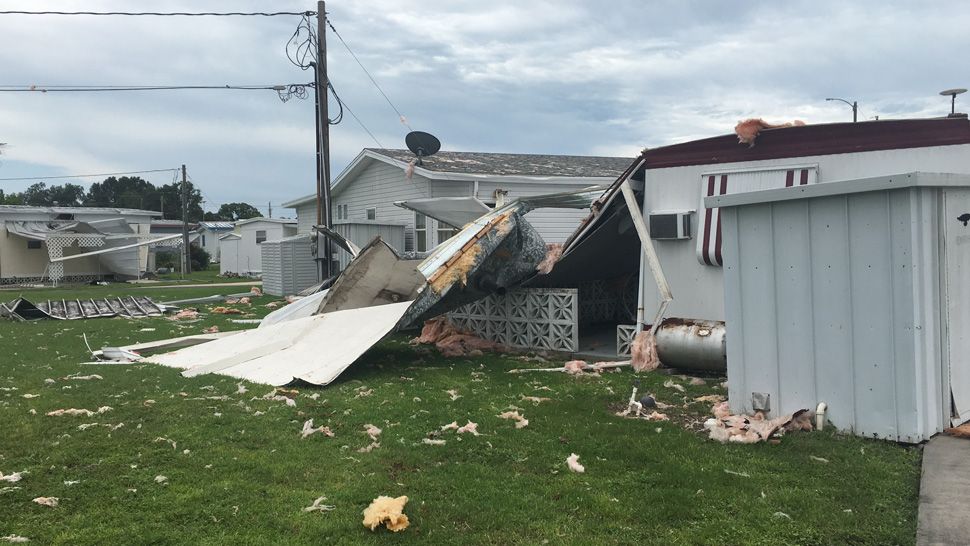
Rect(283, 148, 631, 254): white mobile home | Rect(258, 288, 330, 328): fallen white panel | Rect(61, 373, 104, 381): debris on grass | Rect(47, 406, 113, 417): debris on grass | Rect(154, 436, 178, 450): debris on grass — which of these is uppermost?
Rect(283, 148, 631, 254): white mobile home

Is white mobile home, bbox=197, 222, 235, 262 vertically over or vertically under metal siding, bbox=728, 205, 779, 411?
over

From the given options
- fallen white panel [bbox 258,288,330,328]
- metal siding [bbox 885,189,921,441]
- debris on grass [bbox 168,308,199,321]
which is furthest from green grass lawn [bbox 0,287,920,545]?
debris on grass [bbox 168,308,199,321]

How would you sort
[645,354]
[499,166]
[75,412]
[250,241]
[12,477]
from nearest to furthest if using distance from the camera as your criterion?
[12,477], [75,412], [645,354], [499,166], [250,241]

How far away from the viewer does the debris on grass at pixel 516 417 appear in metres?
5.57

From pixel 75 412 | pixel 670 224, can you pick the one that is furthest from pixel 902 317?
pixel 75 412

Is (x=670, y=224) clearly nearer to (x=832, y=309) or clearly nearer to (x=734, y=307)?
(x=734, y=307)

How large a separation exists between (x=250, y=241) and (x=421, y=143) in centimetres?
2260

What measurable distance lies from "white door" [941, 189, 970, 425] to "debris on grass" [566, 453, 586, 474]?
2.59 meters

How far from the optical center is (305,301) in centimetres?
1038

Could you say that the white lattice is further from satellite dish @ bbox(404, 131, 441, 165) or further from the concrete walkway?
the concrete walkway

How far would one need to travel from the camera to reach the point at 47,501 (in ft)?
12.4

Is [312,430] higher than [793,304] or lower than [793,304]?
lower

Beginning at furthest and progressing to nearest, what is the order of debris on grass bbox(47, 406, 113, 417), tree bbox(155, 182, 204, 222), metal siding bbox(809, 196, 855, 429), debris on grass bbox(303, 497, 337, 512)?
tree bbox(155, 182, 204, 222)
debris on grass bbox(47, 406, 113, 417)
metal siding bbox(809, 196, 855, 429)
debris on grass bbox(303, 497, 337, 512)

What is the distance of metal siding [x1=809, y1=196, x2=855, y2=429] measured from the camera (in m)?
4.84
